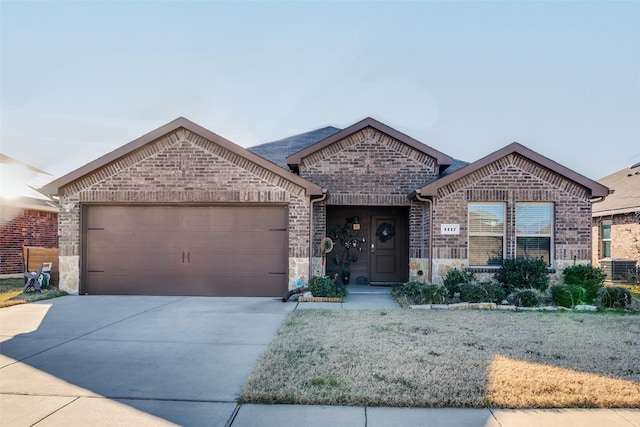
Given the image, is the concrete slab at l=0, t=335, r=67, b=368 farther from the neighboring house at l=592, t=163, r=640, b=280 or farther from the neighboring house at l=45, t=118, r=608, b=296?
the neighboring house at l=592, t=163, r=640, b=280

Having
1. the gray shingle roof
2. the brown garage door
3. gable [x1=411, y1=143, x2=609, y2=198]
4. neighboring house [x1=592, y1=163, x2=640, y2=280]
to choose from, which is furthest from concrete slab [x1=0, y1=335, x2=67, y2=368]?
neighboring house [x1=592, y1=163, x2=640, y2=280]

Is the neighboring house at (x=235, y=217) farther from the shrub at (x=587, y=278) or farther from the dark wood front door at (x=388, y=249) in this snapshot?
the dark wood front door at (x=388, y=249)

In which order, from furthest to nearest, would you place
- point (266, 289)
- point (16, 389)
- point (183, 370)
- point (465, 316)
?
point (266, 289) → point (465, 316) → point (183, 370) → point (16, 389)

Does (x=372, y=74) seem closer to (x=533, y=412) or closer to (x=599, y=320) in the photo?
(x=599, y=320)

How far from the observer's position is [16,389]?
4.45 meters

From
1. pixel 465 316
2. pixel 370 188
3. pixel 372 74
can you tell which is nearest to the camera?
pixel 465 316

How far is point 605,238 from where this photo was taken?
1725 cm

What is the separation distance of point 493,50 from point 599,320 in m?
8.47

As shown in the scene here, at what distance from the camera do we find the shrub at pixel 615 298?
951 cm

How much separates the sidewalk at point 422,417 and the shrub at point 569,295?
6.12 meters


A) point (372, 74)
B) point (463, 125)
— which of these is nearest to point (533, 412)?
point (372, 74)

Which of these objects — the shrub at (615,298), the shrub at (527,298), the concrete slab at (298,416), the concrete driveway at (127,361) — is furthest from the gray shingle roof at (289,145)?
the concrete slab at (298,416)

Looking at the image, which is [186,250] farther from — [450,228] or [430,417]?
[430,417]

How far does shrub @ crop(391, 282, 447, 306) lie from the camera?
9617mm
